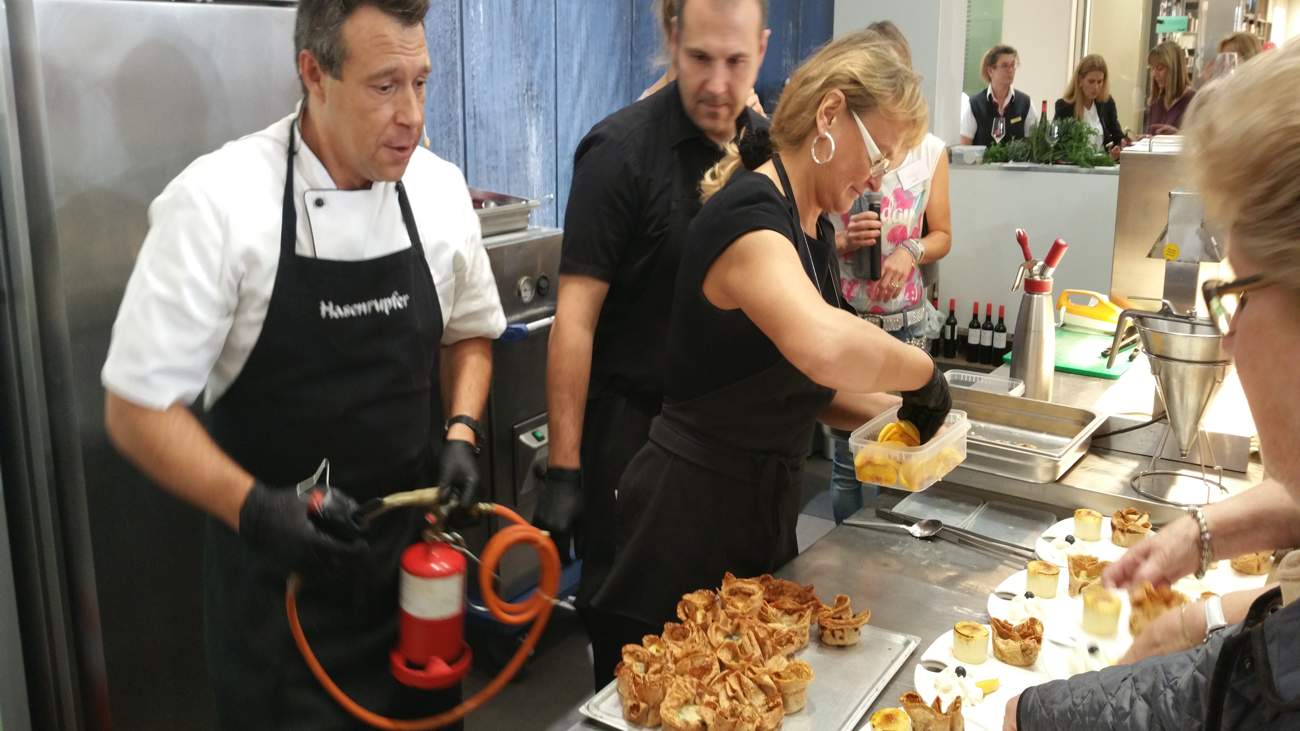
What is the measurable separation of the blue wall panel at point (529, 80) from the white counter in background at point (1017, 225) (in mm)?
2284

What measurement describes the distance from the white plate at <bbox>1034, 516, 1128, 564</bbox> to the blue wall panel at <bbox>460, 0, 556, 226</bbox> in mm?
2418

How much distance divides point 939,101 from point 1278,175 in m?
5.44

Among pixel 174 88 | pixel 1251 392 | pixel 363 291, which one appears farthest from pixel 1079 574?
pixel 174 88

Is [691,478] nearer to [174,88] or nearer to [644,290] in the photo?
[644,290]

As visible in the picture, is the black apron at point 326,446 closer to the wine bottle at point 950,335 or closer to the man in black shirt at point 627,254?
the man in black shirt at point 627,254

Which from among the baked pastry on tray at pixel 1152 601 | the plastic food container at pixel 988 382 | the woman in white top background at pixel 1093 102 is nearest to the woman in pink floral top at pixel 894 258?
the plastic food container at pixel 988 382

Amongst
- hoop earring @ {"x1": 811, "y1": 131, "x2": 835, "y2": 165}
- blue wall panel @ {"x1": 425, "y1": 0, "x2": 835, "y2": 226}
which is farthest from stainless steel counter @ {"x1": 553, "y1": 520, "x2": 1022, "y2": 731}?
blue wall panel @ {"x1": 425, "y1": 0, "x2": 835, "y2": 226}

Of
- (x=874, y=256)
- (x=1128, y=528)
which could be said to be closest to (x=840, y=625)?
(x=1128, y=528)

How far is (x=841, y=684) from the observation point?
1.58 m

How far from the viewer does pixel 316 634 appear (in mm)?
1964

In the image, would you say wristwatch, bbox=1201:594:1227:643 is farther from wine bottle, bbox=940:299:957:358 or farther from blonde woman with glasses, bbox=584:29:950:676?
wine bottle, bbox=940:299:957:358

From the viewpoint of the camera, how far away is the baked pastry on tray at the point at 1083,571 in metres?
1.79

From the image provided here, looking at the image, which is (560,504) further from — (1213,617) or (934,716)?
(1213,617)

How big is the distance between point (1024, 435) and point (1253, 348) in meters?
1.65
